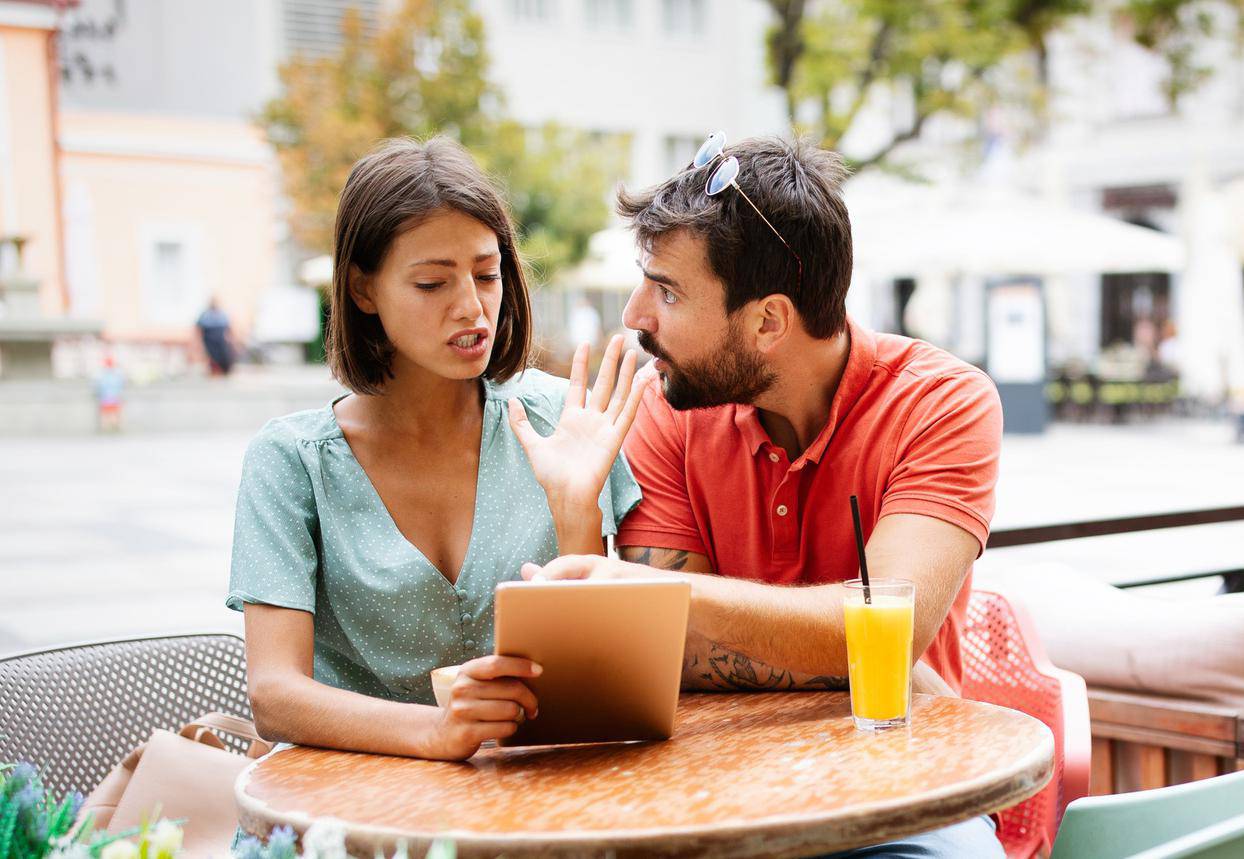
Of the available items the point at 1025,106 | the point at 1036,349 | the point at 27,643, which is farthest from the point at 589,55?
the point at 27,643

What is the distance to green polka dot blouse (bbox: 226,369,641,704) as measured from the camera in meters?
1.96

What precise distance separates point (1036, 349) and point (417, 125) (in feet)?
33.2

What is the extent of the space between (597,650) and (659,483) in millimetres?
739

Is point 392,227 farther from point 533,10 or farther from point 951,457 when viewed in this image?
point 533,10

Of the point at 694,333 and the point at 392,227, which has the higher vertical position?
the point at 392,227

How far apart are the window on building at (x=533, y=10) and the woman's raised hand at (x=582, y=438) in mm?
25225

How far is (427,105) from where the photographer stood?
66.9 ft

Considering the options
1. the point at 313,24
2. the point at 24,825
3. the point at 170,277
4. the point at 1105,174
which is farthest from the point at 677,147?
the point at 24,825

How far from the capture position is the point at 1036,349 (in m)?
14.9

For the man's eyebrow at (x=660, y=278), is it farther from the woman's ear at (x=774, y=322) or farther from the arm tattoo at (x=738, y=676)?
the arm tattoo at (x=738, y=676)

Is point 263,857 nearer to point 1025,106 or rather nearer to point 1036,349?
point 1036,349

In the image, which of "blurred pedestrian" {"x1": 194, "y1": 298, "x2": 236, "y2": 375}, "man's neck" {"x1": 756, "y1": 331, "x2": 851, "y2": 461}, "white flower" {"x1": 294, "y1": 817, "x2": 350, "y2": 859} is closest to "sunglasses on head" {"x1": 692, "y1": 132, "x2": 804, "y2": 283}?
"man's neck" {"x1": 756, "y1": 331, "x2": 851, "y2": 461}

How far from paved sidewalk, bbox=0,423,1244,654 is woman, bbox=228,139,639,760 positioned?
1564mm

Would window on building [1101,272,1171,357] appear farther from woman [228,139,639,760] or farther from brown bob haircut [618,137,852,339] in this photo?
woman [228,139,639,760]
